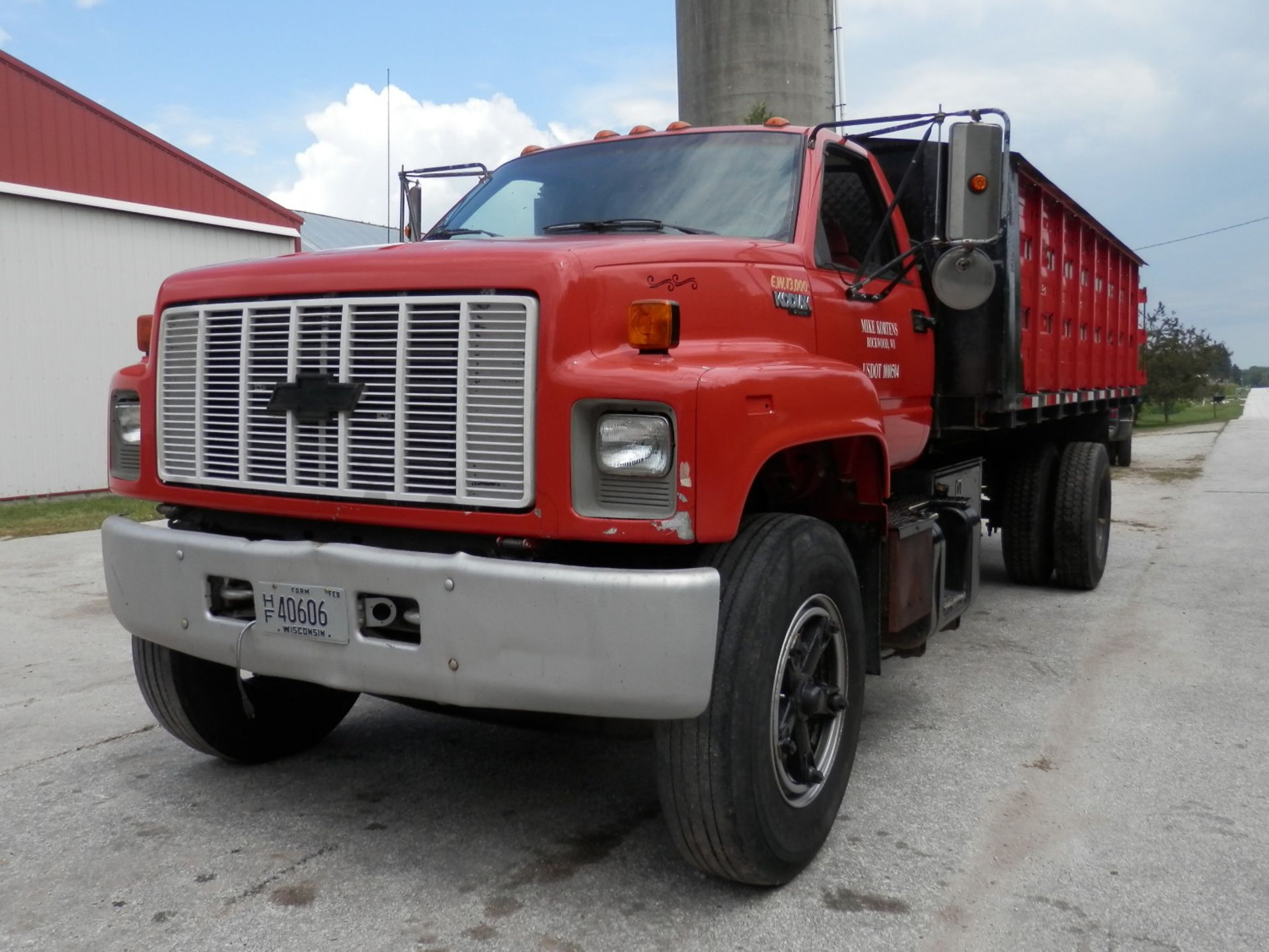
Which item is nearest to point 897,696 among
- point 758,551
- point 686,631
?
point 758,551

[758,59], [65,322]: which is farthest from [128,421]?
[758,59]

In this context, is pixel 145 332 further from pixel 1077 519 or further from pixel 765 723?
pixel 1077 519

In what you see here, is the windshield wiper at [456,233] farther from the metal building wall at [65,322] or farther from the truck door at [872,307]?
the metal building wall at [65,322]

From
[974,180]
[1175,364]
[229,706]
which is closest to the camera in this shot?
[974,180]

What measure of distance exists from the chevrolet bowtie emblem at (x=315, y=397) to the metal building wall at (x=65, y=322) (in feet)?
38.8

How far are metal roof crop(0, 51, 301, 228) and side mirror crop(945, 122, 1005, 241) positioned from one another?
12.7 m

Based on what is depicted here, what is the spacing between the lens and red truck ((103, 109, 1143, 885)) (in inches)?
109

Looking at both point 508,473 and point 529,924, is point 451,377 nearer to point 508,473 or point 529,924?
point 508,473

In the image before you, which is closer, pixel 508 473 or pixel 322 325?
pixel 508 473

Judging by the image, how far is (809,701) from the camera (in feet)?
10.7

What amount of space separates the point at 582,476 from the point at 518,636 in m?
0.41

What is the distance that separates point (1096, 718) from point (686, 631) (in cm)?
283

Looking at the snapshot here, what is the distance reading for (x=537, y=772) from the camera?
4090 mm

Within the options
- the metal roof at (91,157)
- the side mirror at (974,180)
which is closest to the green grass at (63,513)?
the metal roof at (91,157)
